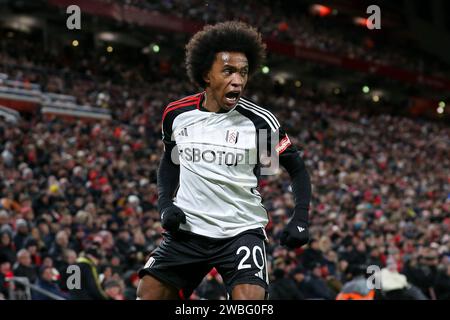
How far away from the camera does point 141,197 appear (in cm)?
1402

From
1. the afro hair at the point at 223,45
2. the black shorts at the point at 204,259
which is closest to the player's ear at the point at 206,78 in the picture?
the afro hair at the point at 223,45

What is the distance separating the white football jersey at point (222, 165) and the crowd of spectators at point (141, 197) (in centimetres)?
488

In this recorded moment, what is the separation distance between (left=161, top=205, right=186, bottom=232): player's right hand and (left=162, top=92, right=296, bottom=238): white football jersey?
0.22 ft

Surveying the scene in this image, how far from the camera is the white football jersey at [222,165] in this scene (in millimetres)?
→ 4270

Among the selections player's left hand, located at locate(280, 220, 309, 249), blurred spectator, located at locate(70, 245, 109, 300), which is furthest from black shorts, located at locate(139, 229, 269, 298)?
blurred spectator, located at locate(70, 245, 109, 300)

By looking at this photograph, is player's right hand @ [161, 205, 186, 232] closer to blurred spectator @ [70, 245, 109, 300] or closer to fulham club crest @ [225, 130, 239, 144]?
fulham club crest @ [225, 130, 239, 144]

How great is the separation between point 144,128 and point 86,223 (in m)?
7.86

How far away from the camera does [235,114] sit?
14.5 feet

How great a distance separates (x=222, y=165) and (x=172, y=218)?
402mm

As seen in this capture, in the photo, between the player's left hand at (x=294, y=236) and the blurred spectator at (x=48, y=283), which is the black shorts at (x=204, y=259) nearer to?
the player's left hand at (x=294, y=236)

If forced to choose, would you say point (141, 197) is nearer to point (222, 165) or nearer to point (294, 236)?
point (222, 165)

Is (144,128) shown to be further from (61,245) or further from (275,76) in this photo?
(275,76)

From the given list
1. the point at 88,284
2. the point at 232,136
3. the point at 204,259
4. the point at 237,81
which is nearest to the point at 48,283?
the point at 88,284

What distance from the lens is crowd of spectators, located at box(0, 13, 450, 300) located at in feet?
33.7
